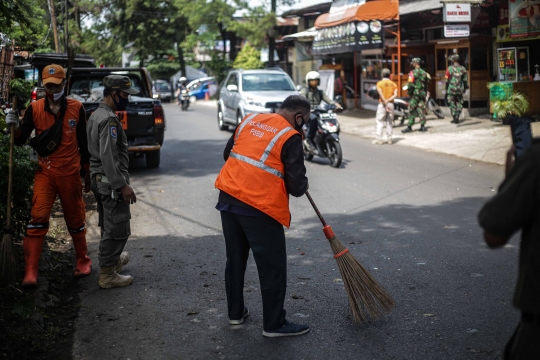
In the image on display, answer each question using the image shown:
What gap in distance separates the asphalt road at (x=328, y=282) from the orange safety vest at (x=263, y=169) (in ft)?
3.08

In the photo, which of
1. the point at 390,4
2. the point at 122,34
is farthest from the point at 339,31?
the point at 122,34

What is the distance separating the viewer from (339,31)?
973 inches

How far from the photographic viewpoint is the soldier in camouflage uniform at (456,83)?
18062 mm

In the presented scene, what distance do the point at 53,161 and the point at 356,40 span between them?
1817cm

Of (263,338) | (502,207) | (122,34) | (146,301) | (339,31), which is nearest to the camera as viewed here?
(502,207)

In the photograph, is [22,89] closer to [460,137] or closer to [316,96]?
[316,96]

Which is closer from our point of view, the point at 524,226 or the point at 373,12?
the point at 524,226

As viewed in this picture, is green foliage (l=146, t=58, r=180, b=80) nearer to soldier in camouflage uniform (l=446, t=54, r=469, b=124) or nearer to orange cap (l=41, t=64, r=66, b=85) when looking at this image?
soldier in camouflage uniform (l=446, t=54, r=469, b=124)

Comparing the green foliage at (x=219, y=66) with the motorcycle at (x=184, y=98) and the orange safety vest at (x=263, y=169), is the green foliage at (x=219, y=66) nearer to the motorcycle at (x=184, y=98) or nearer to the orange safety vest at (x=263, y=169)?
the motorcycle at (x=184, y=98)

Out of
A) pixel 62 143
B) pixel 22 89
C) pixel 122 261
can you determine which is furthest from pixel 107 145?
pixel 22 89

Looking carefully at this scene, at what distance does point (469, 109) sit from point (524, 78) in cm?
257

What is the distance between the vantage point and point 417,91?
18.3 m

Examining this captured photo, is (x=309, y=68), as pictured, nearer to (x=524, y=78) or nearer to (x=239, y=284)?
(x=524, y=78)

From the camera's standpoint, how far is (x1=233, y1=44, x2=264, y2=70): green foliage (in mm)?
41688
